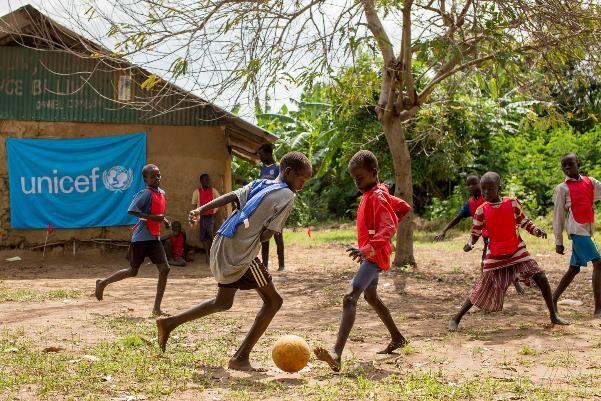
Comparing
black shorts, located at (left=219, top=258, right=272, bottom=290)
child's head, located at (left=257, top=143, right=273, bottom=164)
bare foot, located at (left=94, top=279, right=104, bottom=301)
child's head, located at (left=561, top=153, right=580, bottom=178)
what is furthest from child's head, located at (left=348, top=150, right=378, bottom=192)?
child's head, located at (left=257, top=143, right=273, bottom=164)

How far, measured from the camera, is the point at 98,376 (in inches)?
191

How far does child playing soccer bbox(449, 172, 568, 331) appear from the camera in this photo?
6.84 metres

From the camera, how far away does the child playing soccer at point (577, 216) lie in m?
7.41

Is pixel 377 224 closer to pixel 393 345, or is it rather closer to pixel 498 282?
pixel 393 345

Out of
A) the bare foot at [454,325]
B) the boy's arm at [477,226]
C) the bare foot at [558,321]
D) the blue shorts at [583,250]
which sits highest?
the boy's arm at [477,226]

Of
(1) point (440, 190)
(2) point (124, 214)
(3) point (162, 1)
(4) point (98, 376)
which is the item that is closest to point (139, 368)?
(4) point (98, 376)

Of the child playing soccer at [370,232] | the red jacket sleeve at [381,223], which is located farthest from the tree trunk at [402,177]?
the red jacket sleeve at [381,223]

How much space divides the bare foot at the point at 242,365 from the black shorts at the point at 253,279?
1.66ft

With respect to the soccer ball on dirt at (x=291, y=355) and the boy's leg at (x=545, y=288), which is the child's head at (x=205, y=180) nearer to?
the boy's leg at (x=545, y=288)

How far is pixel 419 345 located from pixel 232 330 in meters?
1.72

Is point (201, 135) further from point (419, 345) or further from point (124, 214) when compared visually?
point (419, 345)

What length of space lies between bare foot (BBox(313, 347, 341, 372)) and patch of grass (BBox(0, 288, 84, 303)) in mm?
4908

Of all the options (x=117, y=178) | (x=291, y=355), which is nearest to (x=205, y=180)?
(x=117, y=178)

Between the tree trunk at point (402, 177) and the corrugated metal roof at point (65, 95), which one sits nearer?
the tree trunk at point (402, 177)
